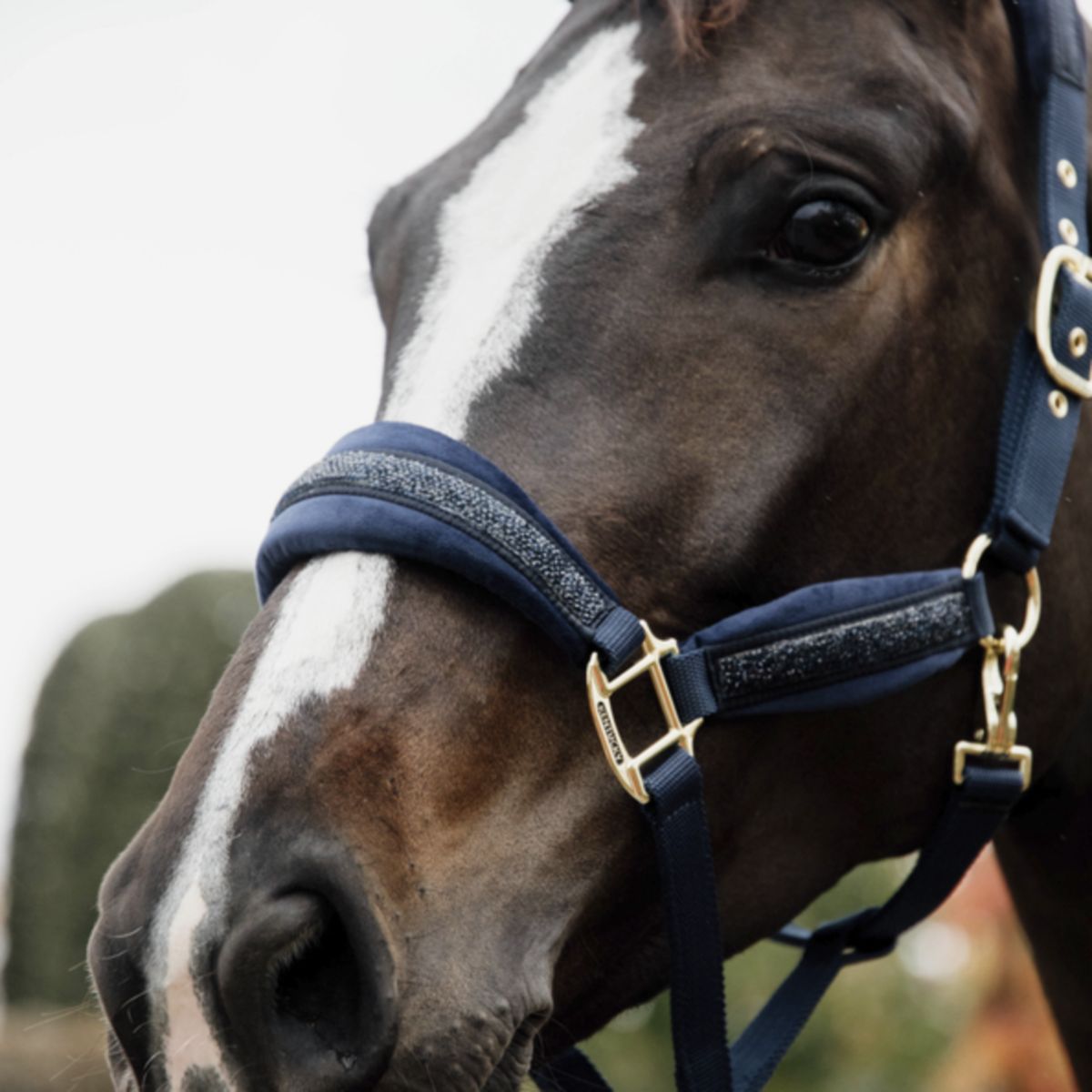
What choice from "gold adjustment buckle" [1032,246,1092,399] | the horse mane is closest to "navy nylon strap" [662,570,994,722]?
"gold adjustment buckle" [1032,246,1092,399]

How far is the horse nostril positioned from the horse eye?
1040 mm

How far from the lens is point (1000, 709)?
79.7 inches

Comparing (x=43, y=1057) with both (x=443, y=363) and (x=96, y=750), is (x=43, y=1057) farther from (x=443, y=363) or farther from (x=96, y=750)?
(x=443, y=363)

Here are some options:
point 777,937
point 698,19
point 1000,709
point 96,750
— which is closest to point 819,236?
point 698,19

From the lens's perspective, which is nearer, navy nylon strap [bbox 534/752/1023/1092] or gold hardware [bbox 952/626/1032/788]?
navy nylon strap [bbox 534/752/1023/1092]

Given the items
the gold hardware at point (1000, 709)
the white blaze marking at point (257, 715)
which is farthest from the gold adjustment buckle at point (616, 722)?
the gold hardware at point (1000, 709)

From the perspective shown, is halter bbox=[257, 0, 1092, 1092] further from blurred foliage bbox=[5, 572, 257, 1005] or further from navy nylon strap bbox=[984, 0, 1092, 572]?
blurred foliage bbox=[5, 572, 257, 1005]

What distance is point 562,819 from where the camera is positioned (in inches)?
66.1

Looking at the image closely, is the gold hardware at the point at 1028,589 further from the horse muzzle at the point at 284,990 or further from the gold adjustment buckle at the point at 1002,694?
the horse muzzle at the point at 284,990

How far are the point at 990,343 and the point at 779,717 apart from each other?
0.65 metres

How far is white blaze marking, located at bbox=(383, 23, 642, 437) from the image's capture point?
→ 1792mm

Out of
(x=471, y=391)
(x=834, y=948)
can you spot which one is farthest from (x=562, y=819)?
(x=834, y=948)

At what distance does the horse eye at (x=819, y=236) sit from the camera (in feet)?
6.04

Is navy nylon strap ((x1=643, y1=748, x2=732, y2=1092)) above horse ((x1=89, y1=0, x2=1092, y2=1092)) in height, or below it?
below
